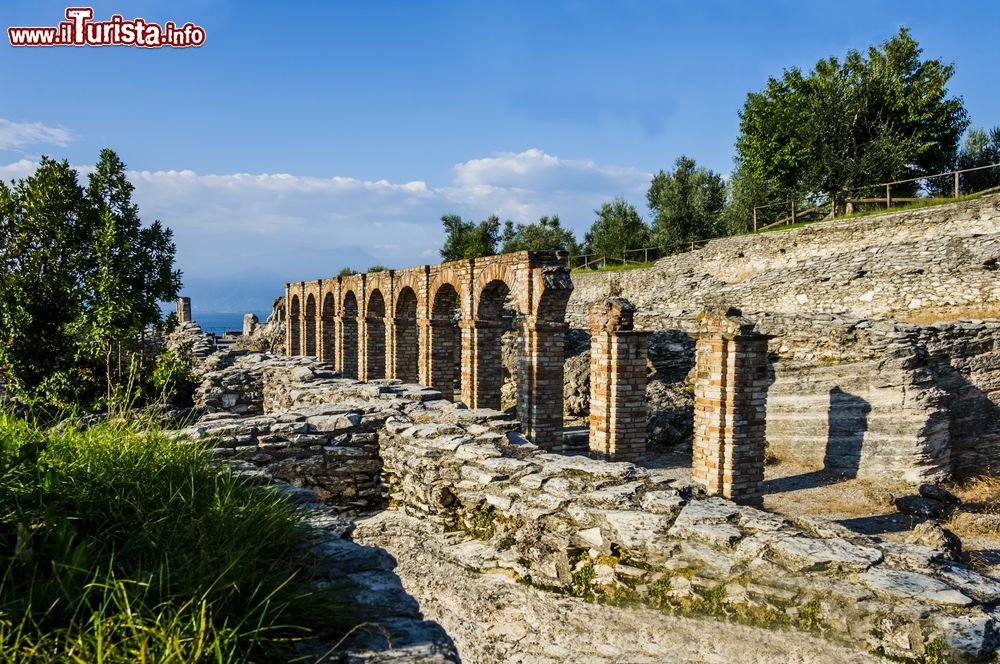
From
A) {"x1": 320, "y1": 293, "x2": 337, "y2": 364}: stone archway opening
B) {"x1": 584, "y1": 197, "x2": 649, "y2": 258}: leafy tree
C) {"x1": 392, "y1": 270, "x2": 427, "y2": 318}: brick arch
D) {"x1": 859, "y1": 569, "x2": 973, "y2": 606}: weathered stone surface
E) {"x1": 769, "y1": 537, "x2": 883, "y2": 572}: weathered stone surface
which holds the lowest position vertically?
{"x1": 859, "y1": 569, "x2": 973, "y2": 606}: weathered stone surface

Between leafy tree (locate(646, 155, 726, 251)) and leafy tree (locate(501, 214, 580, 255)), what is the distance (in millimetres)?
12241

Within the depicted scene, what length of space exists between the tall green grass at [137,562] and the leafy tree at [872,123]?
33270mm

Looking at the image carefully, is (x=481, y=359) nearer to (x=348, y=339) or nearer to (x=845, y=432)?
(x=845, y=432)

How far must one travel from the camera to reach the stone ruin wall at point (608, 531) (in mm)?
3533

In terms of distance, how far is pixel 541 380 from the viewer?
1159cm

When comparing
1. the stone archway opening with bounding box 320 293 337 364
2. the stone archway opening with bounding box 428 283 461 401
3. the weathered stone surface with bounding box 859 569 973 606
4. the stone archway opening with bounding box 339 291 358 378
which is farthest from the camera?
the stone archway opening with bounding box 320 293 337 364

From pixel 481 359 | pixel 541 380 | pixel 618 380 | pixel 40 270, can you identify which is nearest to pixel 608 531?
pixel 618 380

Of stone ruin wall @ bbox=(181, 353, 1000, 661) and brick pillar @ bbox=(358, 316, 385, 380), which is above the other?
brick pillar @ bbox=(358, 316, 385, 380)

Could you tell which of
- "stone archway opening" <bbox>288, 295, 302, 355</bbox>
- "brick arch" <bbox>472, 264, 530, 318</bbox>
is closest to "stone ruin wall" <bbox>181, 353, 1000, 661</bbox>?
"brick arch" <bbox>472, 264, 530, 318</bbox>

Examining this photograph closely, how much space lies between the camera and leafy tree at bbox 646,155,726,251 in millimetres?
41062

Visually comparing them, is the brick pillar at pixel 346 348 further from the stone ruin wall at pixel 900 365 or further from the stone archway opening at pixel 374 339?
the stone ruin wall at pixel 900 365

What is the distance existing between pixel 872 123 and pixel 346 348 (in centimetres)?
2847

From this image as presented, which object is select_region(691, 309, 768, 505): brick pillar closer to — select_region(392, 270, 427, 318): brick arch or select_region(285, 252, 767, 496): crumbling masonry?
select_region(285, 252, 767, 496): crumbling masonry

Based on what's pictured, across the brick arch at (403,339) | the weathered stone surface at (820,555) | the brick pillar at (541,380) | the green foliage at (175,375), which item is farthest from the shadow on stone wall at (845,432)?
the green foliage at (175,375)
